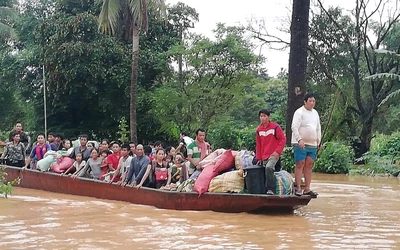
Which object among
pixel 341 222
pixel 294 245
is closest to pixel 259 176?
pixel 341 222

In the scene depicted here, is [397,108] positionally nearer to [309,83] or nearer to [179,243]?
[309,83]

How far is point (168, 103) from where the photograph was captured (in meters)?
24.2

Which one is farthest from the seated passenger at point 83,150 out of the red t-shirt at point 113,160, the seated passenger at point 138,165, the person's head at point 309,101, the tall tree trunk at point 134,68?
the tall tree trunk at point 134,68

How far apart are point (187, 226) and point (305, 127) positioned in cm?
244

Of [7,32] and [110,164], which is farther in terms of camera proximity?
[7,32]

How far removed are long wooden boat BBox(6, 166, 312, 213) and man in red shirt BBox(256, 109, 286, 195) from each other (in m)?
0.26

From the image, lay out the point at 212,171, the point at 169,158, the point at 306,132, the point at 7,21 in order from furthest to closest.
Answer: the point at 7,21 < the point at 169,158 < the point at 212,171 < the point at 306,132

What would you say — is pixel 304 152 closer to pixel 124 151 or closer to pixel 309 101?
pixel 309 101

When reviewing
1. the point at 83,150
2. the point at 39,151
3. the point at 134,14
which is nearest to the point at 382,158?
the point at 134,14

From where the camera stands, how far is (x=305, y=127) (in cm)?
902

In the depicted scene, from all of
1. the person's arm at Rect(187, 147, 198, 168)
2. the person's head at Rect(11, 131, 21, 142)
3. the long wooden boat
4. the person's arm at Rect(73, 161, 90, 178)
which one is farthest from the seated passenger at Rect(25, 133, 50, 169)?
the person's arm at Rect(187, 147, 198, 168)

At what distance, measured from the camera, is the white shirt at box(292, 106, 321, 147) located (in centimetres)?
898

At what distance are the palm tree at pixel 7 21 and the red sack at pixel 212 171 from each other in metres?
23.5

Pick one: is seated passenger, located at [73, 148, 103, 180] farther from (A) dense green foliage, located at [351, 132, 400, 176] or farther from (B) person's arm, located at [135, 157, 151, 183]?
(A) dense green foliage, located at [351, 132, 400, 176]
